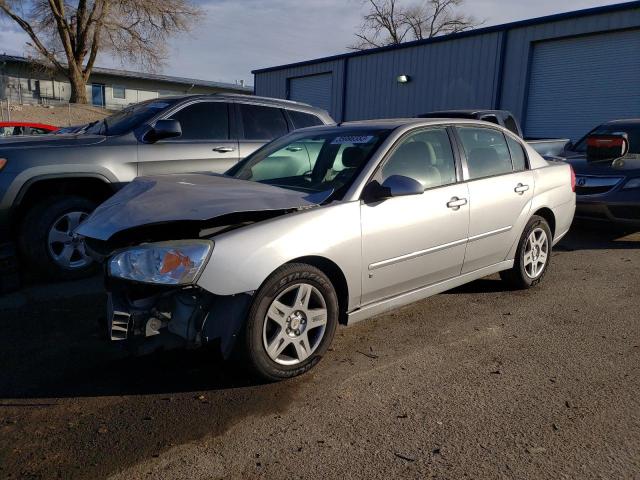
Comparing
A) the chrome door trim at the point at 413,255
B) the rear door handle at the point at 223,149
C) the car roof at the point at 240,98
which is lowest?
the chrome door trim at the point at 413,255

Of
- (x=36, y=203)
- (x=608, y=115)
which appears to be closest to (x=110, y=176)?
(x=36, y=203)

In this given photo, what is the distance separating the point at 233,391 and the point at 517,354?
1958 millimetres

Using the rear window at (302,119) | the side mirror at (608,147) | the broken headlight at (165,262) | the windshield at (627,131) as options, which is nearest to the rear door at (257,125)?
the rear window at (302,119)

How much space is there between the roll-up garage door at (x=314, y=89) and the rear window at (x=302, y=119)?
16612mm

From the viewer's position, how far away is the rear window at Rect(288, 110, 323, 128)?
A: 691 centimetres

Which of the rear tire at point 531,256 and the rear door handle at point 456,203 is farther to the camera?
the rear tire at point 531,256

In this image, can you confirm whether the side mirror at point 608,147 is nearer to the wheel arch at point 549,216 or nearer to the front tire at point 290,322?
the wheel arch at point 549,216

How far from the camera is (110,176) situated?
5.41m

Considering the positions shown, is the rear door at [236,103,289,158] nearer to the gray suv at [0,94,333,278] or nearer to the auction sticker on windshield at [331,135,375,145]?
the gray suv at [0,94,333,278]

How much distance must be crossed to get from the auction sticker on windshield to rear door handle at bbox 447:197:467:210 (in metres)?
0.78

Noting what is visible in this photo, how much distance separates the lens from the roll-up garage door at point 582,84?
1419 centimetres

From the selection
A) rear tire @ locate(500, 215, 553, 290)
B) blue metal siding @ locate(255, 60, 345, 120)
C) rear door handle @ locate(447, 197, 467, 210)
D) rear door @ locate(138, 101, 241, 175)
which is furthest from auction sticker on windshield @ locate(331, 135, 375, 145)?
blue metal siding @ locate(255, 60, 345, 120)

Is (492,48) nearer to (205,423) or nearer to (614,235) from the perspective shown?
(614,235)

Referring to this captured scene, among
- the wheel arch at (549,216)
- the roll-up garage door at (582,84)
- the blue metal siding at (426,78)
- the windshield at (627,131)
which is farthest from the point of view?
the blue metal siding at (426,78)
